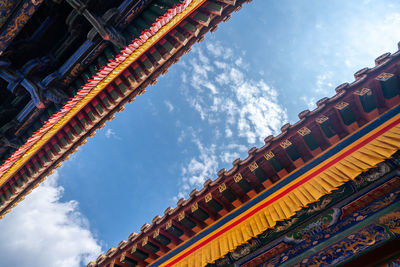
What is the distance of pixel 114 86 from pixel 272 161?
3866mm

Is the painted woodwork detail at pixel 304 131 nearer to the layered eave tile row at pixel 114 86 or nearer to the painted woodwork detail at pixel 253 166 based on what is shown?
the painted woodwork detail at pixel 253 166

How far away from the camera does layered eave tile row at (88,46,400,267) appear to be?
11.2ft

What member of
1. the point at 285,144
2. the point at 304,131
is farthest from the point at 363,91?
the point at 285,144

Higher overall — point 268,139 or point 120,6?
point 120,6

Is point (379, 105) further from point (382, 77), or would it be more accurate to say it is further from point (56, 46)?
point (56, 46)

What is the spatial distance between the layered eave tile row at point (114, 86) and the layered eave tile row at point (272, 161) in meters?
2.78

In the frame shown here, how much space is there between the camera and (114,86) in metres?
5.48

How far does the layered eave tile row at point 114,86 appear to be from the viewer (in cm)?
486

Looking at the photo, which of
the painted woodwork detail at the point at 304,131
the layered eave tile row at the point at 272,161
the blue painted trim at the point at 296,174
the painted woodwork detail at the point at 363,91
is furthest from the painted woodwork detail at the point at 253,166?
the painted woodwork detail at the point at 363,91

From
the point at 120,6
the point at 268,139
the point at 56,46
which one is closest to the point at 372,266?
the point at 268,139

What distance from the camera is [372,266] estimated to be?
2.86m

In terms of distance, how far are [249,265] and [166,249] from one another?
5.71 feet

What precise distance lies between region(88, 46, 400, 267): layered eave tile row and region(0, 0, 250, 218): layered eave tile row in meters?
2.78

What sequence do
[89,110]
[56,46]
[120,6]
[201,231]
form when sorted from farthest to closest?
[56,46]
[120,6]
[89,110]
[201,231]
